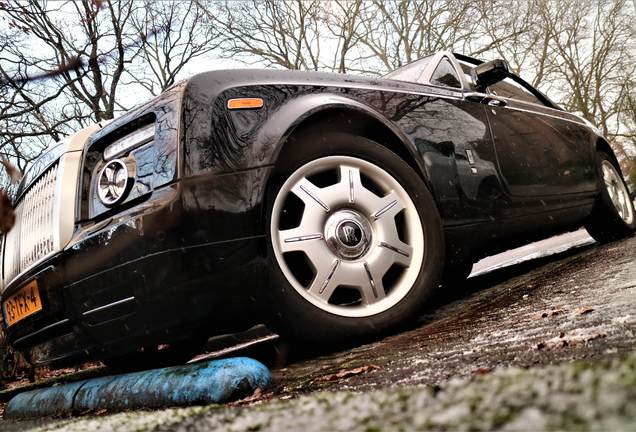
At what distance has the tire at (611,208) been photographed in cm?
454

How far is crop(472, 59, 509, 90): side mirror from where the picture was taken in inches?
142

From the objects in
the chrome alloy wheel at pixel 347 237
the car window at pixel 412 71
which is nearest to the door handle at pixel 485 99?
the car window at pixel 412 71

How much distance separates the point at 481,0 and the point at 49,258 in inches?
805

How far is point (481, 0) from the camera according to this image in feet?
65.0

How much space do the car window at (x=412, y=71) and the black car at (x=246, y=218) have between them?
494mm

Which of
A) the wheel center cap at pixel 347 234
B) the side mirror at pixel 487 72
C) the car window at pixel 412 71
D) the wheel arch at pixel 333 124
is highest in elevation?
the car window at pixel 412 71

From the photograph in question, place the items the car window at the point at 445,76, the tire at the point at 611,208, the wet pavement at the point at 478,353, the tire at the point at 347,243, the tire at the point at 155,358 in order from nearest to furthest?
the wet pavement at the point at 478,353 → the tire at the point at 347,243 → the tire at the point at 155,358 → the car window at the point at 445,76 → the tire at the point at 611,208

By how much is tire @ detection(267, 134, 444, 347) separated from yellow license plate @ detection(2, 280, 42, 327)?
1.09 metres

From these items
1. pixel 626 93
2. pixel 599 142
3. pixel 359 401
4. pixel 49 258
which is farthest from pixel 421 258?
pixel 626 93

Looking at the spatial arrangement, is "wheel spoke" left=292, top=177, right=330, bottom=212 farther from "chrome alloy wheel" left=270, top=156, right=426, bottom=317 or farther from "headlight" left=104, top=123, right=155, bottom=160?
"headlight" left=104, top=123, right=155, bottom=160

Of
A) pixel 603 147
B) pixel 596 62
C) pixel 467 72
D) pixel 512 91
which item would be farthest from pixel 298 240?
pixel 596 62

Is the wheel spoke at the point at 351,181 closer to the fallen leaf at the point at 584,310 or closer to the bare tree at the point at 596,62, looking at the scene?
the fallen leaf at the point at 584,310

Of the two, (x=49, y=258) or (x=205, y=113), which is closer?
(x=205, y=113)

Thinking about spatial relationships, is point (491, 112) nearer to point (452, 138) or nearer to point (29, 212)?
point (452, 138)
